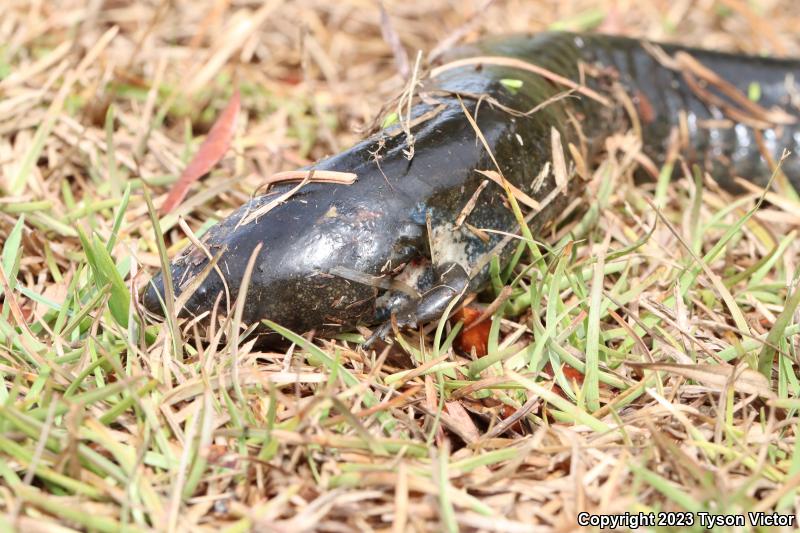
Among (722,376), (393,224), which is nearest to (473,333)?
(393,224)

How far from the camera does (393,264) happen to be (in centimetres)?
238

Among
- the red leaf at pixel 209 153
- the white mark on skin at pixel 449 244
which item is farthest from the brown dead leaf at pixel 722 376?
the red leaf at pixel 209 153

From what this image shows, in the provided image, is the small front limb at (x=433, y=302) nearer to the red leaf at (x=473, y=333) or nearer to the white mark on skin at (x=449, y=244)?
the white mark on skin at (x=449, y=244)

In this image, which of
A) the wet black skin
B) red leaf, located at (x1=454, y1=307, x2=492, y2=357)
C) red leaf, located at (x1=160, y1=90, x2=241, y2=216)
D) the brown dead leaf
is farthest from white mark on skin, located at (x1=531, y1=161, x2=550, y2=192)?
red leaf, located at (x1=160, y1=90, x2=241, y2=216)

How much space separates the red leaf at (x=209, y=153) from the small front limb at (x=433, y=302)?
109cm

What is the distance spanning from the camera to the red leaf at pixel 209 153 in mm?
3076

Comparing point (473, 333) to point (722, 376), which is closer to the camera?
point (722, 376)

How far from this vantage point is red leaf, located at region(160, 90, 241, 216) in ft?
10.1

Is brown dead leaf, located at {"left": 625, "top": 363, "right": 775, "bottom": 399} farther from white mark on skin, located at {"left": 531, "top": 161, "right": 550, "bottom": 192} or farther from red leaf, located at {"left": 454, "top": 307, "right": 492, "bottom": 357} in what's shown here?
white mark on skin, located at {"left": 531, "top": 161, "right": 550, "bottom": 192}

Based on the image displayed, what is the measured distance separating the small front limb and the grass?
0.27 ft

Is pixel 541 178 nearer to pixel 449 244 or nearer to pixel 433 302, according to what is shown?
pixel 449 244

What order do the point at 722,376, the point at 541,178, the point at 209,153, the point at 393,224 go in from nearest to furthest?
the point at 722,376 < the point at 393,224 < the point at 541,178 < the point at 209,153

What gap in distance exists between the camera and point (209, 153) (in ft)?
10.8

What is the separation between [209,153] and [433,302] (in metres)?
1.38
